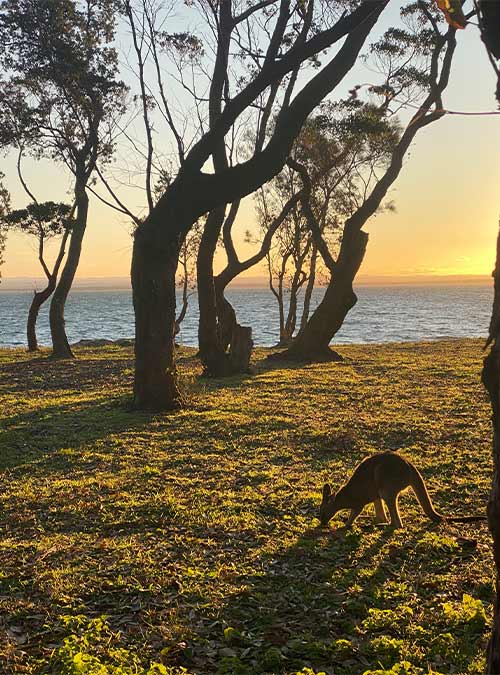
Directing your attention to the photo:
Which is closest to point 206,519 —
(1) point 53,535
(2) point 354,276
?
(1) point 53,535

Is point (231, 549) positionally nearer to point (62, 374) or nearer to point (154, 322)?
point (154, 322)

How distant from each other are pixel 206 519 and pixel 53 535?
1.53 meters

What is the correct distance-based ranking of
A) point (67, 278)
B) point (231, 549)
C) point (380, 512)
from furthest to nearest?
1. point (67, 278)
2. point (380, 512)
3. point (231, 549)


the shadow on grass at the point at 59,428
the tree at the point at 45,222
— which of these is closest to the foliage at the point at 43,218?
the tree at the point at 45,222

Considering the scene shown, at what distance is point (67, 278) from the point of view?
25.0 metres

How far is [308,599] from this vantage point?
16.1 ft

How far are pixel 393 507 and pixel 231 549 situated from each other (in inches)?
65.0

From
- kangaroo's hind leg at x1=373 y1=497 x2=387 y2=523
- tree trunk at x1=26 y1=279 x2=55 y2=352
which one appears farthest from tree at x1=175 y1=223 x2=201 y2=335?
kangaroo's hind leg at x1=373 y1=497 x2=387 y2=523

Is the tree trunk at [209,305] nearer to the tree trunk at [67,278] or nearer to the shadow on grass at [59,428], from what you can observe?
the shadow on grass at [59,428]

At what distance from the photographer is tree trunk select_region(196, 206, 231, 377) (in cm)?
1762

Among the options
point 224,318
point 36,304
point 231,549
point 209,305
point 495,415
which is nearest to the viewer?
point 495,415

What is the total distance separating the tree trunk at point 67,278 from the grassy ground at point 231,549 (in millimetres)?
12199

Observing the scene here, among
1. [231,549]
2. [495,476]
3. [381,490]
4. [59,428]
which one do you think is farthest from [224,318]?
[495,476]

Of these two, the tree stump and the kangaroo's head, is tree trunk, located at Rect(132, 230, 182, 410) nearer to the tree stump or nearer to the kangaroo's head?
the tree stump
